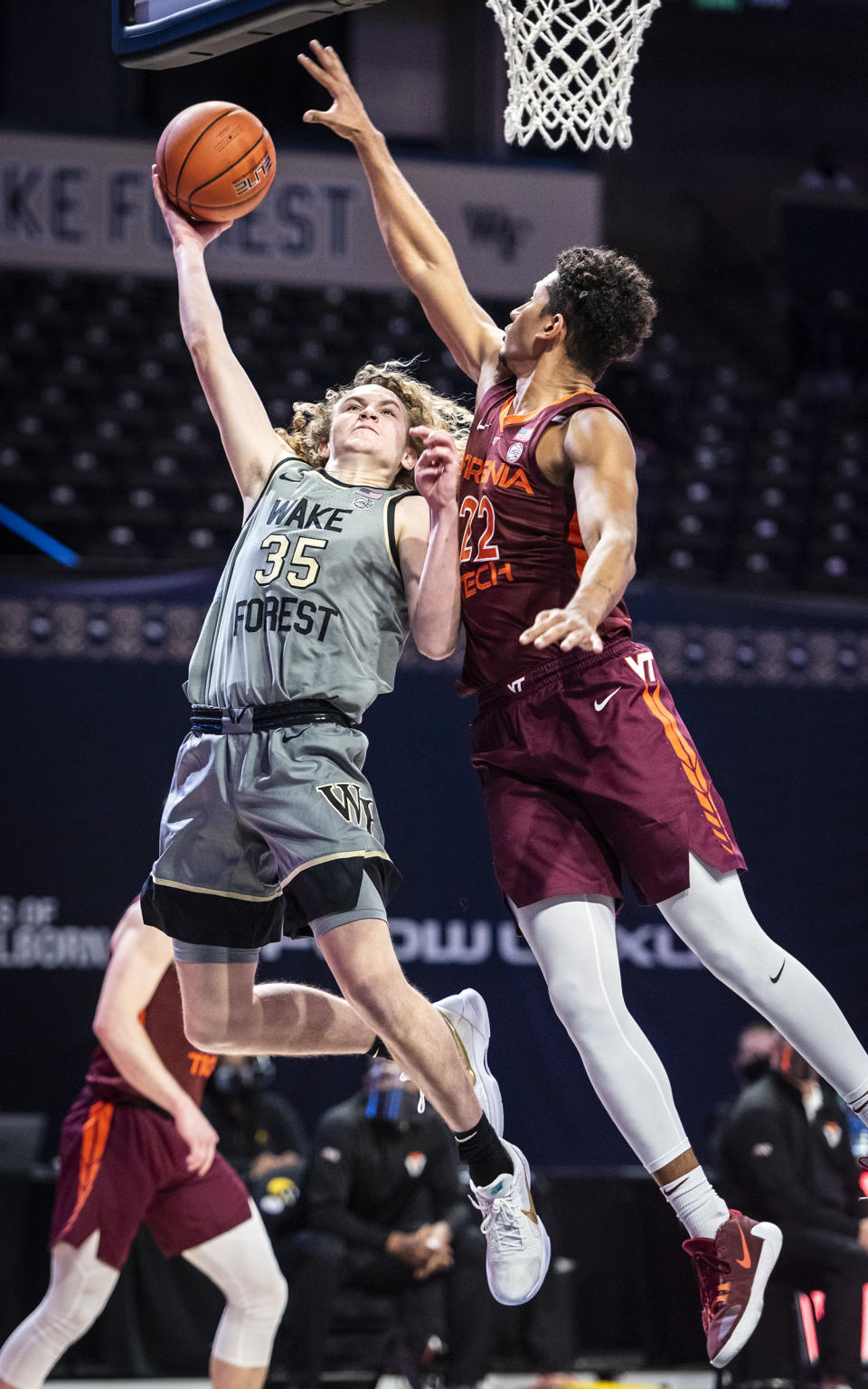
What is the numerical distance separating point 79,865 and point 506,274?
7145mm

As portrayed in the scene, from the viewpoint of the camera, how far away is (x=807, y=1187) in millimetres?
8219

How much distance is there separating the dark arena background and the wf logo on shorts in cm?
503

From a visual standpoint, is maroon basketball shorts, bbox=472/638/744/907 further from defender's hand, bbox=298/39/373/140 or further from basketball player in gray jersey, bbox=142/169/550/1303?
defender's hand, bbox=298/39/373/140

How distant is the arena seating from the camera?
11859 millimetres

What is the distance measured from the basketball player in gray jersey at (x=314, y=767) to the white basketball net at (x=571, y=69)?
2.86 feet

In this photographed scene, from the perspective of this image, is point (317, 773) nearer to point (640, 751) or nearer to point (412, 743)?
point (640, 751)

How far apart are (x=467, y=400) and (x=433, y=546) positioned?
1026cm

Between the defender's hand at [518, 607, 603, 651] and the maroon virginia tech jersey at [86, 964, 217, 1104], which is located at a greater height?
the defender's hand at [518, 607, 603, 651]

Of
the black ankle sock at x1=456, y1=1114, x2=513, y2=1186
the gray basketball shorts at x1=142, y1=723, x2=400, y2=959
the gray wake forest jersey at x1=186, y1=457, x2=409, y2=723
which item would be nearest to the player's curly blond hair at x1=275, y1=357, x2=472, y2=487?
the gray wake forest jersey at x1=186, y1=457, x2=409, y2=723

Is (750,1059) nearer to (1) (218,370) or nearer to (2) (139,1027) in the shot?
(2) (139,1027)

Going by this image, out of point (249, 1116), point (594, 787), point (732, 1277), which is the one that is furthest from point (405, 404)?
point (249, 1116)

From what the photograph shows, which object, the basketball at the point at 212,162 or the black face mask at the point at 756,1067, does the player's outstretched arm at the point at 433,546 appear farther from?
the black face mask at the point at 756,1067

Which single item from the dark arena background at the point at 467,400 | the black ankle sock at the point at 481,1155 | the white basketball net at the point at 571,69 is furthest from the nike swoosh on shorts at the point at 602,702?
the dark arena background at the point at 467,400

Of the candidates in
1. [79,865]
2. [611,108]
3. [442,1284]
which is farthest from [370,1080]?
Result: [611,108]
